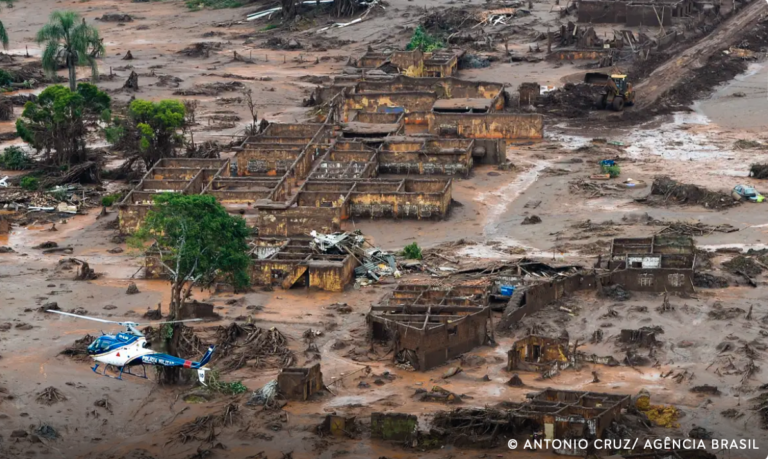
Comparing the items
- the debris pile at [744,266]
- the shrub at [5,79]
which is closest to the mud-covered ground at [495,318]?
the debris pile at [744,266]

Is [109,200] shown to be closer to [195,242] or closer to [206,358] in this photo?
[195,242]

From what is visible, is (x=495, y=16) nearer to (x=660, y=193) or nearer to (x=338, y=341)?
(x=660, y=193)

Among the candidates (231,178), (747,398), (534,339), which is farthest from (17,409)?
(231,178)

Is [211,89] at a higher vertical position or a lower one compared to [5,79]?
lower

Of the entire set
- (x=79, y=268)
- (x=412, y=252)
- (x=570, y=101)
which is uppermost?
(x=570, y=101)

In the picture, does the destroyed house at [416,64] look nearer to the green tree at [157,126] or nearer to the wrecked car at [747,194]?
the green tree at [157,126]

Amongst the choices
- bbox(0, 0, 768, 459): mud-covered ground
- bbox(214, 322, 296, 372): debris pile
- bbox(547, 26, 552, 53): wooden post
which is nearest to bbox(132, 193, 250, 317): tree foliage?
bbox(214, 322, 296, 372): debris pile

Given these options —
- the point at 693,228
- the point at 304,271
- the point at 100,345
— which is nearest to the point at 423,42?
the point at 693,228
